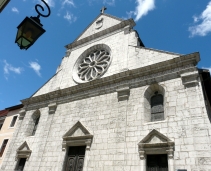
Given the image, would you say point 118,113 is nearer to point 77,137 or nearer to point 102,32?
point 77,137

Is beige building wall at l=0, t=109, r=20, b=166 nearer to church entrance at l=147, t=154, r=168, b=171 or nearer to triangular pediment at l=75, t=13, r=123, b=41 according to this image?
triangular pediment at l=75, t=13, r=123, b=41

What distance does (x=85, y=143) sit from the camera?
389 inches

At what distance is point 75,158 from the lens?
1013 centimetres

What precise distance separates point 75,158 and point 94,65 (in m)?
6.50

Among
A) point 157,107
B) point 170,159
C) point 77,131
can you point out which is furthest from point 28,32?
point 77,131

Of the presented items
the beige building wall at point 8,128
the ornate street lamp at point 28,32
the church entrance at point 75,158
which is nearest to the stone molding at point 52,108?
the church entrance at point 75,158

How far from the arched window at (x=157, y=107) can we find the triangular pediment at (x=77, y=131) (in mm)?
3755

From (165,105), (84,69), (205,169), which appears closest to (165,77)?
(165,105)

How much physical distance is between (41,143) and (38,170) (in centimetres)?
163

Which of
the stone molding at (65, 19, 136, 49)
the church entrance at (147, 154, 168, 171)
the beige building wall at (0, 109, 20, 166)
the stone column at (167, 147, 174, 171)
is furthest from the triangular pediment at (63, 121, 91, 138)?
the beige building wall at (0, 109, 20, 166)

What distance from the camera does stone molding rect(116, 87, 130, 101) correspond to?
10.0 meters

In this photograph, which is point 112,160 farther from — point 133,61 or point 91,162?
point 133,61

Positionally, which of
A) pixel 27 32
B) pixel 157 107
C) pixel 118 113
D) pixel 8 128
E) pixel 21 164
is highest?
pixel 8 128

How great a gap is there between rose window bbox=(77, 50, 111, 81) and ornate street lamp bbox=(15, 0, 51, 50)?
25.5ft
